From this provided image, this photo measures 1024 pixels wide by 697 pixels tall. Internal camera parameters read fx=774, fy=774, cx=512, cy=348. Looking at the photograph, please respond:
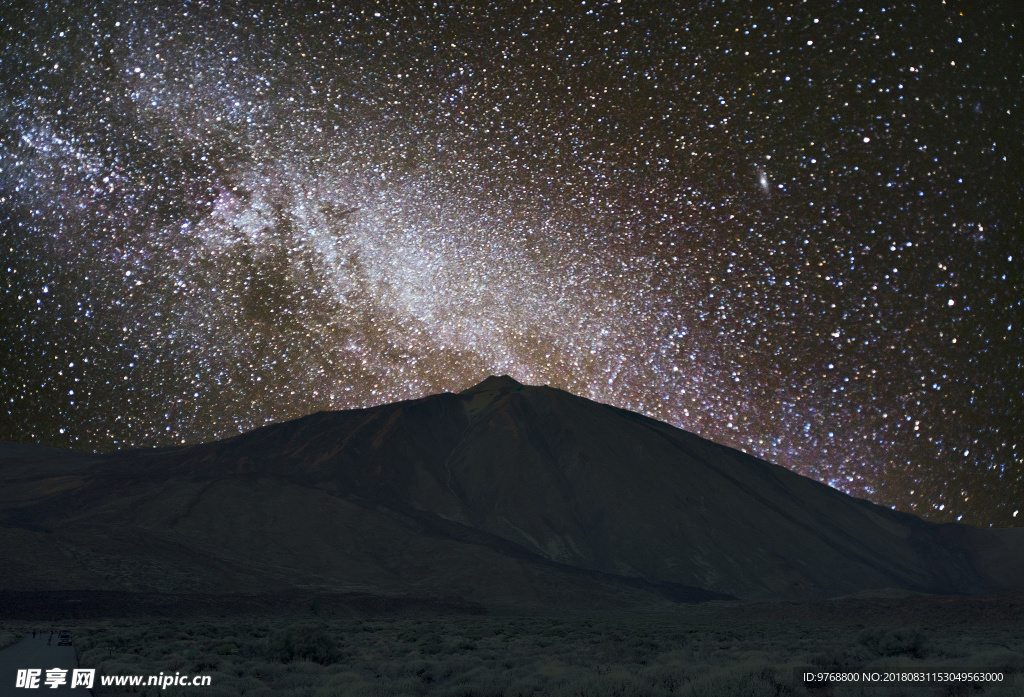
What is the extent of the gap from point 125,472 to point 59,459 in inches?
739

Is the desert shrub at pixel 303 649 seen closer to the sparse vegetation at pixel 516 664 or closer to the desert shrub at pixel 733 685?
the sparse vegetation at pixel 516 664

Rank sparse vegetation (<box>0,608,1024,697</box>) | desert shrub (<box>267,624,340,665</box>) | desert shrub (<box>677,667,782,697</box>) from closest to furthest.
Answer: desert shrub (<box>677,667,782,697</box>), sparse vegetation (<box>0,608,1024,697</box>), desert shrub (<box>267,624,340,665</box>)

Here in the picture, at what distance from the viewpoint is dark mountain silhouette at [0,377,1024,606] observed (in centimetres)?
6194

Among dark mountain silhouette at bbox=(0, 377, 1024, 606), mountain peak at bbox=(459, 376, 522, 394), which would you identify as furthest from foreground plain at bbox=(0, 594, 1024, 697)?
mountain peak at bbox=(459, 376, 522, 394)

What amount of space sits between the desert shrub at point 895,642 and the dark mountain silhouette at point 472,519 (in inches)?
1703

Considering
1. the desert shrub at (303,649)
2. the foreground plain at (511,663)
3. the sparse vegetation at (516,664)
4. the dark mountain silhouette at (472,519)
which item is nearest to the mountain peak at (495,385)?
the dark mountain silhouette at (472,519)

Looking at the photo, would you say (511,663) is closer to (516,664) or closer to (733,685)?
(516,664)

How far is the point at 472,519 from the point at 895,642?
284 ft

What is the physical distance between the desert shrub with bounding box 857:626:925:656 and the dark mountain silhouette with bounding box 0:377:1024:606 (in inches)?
1703

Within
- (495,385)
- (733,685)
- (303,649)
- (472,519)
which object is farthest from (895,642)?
(495,385)

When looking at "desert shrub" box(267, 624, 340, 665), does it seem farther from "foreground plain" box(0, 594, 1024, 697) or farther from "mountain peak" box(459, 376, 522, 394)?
"mountain peak" box(459, 376, 522, 394)

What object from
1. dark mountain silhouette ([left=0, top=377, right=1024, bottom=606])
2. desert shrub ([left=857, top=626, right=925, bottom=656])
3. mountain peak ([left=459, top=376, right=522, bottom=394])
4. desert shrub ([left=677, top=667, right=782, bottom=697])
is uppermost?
mountain peak ([left=459, top=376, right=522, bottom=394])

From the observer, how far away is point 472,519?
97438mm

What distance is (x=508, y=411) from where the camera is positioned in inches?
5123
